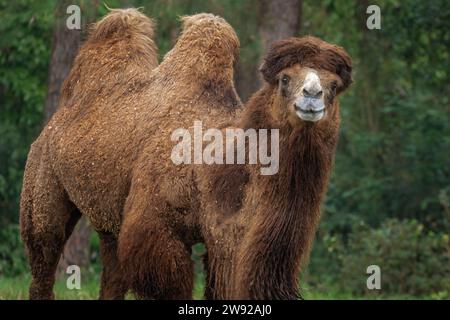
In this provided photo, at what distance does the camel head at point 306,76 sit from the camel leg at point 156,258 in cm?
116

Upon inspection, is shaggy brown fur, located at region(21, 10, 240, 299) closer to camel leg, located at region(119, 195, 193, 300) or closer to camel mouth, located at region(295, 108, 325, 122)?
camel leg, located at region(119, 195, 193, 300)

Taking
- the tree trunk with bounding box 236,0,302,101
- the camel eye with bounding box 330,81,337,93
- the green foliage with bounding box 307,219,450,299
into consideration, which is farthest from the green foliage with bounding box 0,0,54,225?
the camel eye with bounding box 330,81,337,93

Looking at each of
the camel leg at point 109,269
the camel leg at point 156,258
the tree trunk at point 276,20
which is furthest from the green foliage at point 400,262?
the camel leg at point 156,258

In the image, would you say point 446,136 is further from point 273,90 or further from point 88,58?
point 273,90

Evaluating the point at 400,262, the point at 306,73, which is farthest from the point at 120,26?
the point at 400,262

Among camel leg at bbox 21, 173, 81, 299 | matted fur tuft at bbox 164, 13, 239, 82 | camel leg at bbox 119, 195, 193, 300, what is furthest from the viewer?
camel leg at bbox 21, 173, 81, 299

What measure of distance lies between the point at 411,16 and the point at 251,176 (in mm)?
10186

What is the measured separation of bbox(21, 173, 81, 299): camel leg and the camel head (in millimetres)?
2675

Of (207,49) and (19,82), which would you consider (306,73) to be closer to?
(207,49)

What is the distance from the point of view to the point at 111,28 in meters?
9.37

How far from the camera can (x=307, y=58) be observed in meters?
6.93

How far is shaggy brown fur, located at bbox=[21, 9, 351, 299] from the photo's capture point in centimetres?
685

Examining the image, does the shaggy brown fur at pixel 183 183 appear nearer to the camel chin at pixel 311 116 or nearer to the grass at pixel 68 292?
the camel chin at pixel 311 116

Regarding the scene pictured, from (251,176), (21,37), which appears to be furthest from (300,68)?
(21,37)
